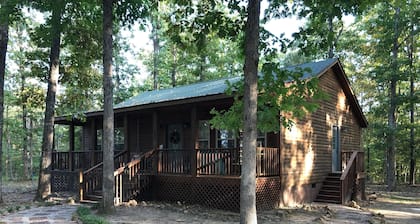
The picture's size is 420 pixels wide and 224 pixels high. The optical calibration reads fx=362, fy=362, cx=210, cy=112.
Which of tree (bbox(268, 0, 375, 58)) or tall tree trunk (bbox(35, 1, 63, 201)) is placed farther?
tall tree trunk (bbox(35, 1, 63, 201))

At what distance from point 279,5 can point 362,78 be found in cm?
2638

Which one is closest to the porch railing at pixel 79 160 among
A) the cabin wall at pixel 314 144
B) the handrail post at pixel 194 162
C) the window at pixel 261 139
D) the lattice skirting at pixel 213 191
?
the lattice skirting at pixel 213 191

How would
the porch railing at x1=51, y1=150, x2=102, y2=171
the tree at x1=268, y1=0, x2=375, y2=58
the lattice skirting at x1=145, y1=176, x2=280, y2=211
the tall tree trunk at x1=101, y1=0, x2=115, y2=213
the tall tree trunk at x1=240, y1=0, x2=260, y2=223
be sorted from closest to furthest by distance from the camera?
1. the tall tree trunk at x1=240, y1=0, x2=260, y2=223
2. the tree at x1=268, y1=0, x2=375, y2=58
3. the tall tree trunk at x1=101, y1=0, x2=115, y2=213
4. the lattice skirting at x1=145, y1=176, x2=280, y2=211
5. the porch railing at x1=51, y1=150, x2=102, y2=171

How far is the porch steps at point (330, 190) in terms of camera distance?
1308 centimetres

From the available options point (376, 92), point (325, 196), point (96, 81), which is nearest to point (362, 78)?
point (376, 92)

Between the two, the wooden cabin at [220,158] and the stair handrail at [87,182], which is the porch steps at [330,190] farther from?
the stair handrail at [87,182]

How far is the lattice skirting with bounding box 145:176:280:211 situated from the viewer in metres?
10.5

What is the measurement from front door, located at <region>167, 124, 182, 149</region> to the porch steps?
19.0 ft

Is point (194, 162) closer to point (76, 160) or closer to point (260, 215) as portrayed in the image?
point (260, 215)

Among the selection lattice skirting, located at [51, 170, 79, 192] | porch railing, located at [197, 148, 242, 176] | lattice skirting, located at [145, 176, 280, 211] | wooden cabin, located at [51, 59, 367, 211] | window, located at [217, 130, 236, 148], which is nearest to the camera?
porch railing, located at [197, 148, 242, 176]

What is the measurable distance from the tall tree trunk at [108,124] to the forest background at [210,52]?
1326 millimetres

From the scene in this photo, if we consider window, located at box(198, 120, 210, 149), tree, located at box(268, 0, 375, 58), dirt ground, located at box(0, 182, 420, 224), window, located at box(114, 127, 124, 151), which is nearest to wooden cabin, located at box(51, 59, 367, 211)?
window, located at box(198, 120, 210, 149)

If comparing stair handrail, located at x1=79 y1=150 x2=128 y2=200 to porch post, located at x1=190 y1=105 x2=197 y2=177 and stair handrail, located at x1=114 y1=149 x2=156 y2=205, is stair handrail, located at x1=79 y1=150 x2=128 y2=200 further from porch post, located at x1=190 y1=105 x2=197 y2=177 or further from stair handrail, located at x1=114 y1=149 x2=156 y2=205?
porch post, located at x1=190 y1=105 x2=197 y2=177

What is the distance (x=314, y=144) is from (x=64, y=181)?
1095cm
